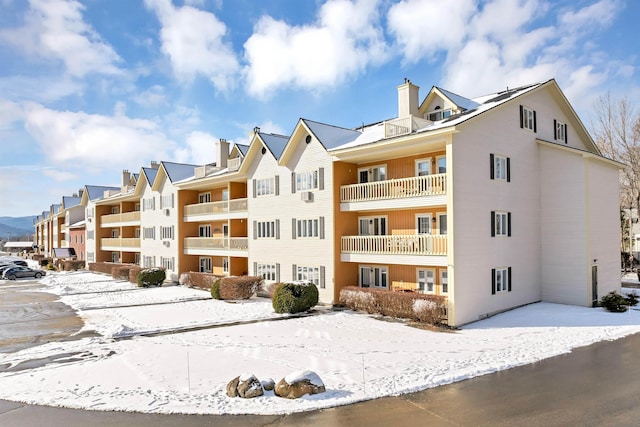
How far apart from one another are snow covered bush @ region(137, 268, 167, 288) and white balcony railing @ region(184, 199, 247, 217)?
225 inches

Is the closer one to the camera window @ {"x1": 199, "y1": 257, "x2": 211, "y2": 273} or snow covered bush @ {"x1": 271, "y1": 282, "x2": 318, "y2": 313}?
snow covered bush @ {"x1": 271, "y1": 282, "x2": 318, "y2": 313}

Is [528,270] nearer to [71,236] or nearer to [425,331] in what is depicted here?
[425,331]

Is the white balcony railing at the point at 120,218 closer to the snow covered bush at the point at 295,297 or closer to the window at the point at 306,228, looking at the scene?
the window at the point at 306,228

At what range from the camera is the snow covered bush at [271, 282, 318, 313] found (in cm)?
2275

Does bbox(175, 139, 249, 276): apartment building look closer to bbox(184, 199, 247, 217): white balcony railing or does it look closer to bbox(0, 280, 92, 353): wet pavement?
bbox(184, 199, 247, 217): white balcony railing

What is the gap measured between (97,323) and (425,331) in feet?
53.1

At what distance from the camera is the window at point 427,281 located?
22250mm

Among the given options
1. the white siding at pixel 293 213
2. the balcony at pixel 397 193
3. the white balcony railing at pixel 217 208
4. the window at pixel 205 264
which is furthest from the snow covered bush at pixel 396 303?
the window at pixel 205 264

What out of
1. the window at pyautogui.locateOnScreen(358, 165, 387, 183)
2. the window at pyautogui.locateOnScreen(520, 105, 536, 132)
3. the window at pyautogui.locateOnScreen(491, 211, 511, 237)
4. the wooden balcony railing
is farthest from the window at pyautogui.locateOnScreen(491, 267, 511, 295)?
the wooden balcony railing

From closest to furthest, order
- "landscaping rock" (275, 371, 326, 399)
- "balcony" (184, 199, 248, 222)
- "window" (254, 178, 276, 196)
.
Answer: "landscaping rock" (275, 371, 326, 399) < "window" (254, 178, 276, 196) < "balcony" (184, 199, 248, 222)

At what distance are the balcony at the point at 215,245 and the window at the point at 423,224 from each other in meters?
14.0

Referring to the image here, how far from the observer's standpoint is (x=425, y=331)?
1831 centimetres

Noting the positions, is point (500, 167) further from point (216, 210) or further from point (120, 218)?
point (120, 218)

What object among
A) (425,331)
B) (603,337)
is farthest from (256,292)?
(603,337)
